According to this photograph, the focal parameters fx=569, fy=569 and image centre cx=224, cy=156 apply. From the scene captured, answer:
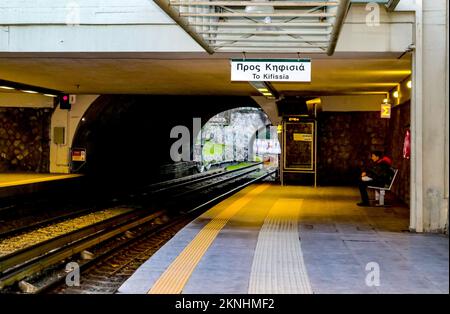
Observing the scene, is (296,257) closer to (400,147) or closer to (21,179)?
(400,147)

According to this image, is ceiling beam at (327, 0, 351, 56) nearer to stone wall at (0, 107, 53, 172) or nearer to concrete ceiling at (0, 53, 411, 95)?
concrete ceiling at (0, 53, 411, 95)

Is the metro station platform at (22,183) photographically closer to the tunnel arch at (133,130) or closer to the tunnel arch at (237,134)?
the tunnel arch at (133,130)

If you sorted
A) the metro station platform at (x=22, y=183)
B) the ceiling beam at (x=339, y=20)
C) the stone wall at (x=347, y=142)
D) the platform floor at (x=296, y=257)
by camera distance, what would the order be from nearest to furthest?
the platform floor at (x=296, y=257), the ceiling beam at (x=339, y=20), the metro station platform at (x=22, y=183), the stone wall at (x=347, y=142)

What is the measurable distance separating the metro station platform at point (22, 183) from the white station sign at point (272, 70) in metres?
8.97

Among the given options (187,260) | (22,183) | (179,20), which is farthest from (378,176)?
(22,183)

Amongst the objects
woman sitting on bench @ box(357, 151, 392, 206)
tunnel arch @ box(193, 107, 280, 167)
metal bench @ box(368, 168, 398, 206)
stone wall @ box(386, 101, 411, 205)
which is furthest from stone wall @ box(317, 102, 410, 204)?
tunnel arch @ box(193, 107, 280, 167)

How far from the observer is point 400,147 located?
50.6 feet

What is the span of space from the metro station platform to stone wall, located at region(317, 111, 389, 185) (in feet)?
30.6

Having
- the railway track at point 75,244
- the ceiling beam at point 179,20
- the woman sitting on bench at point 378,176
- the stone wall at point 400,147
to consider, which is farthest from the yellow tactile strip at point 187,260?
the stone wall at point 400,147

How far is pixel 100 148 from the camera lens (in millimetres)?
24328

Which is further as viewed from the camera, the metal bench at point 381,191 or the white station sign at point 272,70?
the metal bench at point 381,191

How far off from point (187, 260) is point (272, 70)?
13.3 ft

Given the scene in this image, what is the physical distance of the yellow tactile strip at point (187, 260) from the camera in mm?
5586

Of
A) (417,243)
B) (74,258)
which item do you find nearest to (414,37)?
(417,243)
